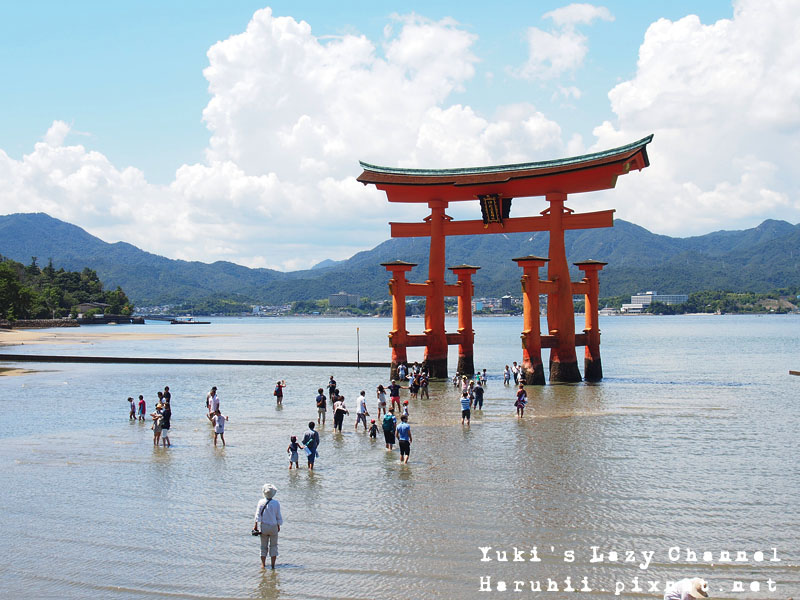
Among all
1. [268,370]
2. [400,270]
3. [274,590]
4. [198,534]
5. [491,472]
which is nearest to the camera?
[274,590]

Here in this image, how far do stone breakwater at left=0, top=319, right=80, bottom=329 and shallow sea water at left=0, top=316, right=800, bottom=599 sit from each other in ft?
330

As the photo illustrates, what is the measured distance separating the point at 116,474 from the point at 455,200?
27.5 meters

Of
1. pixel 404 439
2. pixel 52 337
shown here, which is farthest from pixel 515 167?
pixel 52 337

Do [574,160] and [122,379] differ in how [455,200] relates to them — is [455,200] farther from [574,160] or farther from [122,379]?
[122,379]

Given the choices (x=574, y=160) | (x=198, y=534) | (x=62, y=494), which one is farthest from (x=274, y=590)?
(x=574, y=160)

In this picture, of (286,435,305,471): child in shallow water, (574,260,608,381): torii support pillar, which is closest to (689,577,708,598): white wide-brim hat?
(286,435,305,471): child in shallow water

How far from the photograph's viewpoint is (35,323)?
131 meters

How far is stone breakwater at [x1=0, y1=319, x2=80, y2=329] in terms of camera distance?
375 feet

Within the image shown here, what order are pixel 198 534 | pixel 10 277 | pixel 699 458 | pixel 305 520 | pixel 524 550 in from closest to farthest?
pixel 524 550 → pixel 198 534 → pixel 305 520 → pixel 699 458 → pixel 10 277

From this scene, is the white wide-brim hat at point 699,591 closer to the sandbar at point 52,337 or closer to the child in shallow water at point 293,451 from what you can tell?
the child in shallow water at point 293,451

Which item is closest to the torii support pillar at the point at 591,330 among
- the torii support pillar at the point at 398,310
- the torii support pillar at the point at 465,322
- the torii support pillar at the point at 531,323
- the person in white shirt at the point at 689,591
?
the torii support pillar at the point at 531,323

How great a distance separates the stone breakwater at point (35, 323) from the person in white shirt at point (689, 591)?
120 m

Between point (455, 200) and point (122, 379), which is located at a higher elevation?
point (455, 200)

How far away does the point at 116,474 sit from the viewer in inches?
641
